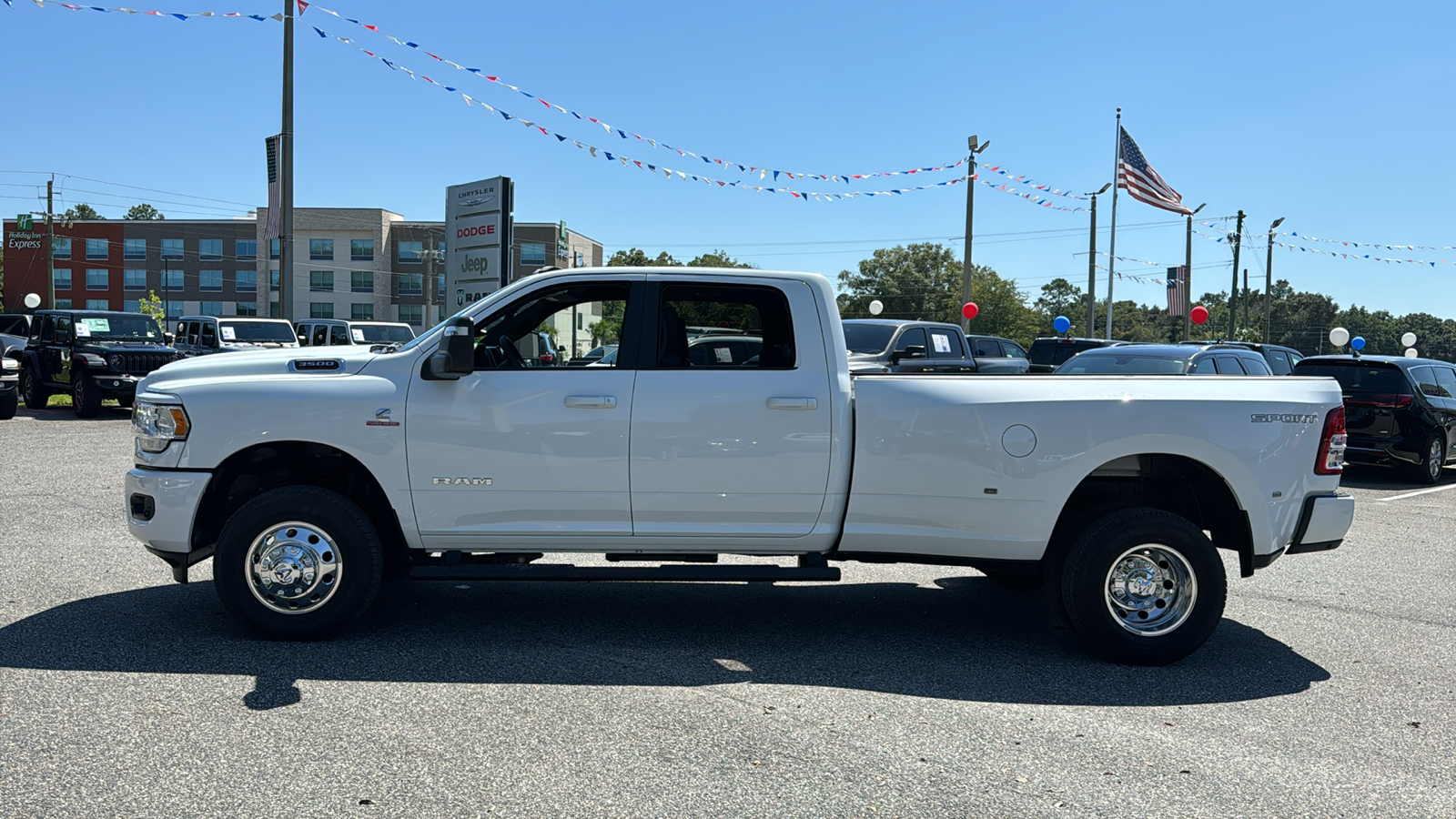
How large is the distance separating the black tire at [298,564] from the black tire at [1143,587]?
353 centimetres

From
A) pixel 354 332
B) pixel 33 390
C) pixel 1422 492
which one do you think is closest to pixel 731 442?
pixel 1422 492

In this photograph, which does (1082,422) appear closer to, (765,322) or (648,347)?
(765,322)

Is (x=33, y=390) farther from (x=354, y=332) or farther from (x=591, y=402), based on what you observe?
(x=591, y=402)

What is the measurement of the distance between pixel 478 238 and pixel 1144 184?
20.3m

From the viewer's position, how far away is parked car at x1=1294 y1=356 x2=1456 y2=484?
1372 cm

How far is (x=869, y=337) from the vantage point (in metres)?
15.5

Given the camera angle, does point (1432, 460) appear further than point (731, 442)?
Yes

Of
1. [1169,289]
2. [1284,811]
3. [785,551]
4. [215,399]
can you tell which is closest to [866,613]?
[785,551]

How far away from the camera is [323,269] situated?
264 ft

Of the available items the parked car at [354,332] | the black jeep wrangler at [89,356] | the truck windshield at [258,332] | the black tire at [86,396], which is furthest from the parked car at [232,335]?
the black tire at [86,396]

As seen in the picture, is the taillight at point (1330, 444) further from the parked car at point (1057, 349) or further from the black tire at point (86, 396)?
the black tire at point (86, 396)

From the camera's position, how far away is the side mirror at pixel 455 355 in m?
5.35

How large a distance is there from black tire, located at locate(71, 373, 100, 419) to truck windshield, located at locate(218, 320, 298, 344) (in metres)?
4.89

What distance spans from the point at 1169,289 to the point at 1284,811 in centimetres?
3718
